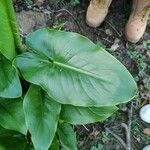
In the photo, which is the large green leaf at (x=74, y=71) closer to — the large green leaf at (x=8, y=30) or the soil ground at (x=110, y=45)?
the large green leaf at (x=8, y=30)

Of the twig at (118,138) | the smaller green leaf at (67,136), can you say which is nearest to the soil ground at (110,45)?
the twig at (118,138)

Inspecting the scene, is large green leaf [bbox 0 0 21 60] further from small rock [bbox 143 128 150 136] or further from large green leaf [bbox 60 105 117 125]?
small rock [bbox 143 128 150 136]

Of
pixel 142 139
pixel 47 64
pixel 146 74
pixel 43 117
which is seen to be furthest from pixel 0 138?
pixel 146 74

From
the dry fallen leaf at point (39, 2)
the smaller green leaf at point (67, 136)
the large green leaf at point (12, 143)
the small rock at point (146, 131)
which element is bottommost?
the small rock at point (146, 131)

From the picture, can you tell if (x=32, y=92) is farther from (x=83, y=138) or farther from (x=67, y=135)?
(x=83, y=138)

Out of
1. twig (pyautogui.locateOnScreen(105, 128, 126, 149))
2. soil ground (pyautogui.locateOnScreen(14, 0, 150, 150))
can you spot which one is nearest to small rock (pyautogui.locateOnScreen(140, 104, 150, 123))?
soil ground (pyautogui.locateOnScreen(14, 0, 150, 150))

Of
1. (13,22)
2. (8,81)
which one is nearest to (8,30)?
(13,22)
